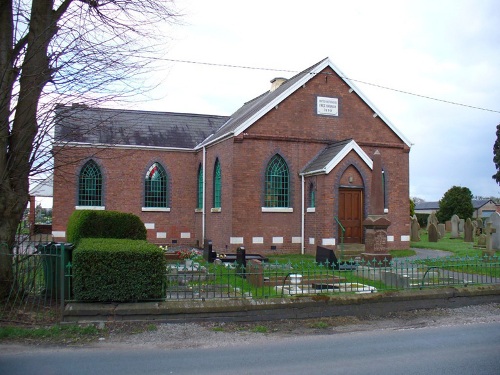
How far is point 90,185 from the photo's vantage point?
24.6 meters

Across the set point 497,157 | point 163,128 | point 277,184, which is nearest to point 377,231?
point 277,184

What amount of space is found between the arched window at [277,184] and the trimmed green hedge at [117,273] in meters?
12.7

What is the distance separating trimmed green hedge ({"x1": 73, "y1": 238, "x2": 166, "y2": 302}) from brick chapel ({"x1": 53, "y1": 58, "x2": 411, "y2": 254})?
1096cm

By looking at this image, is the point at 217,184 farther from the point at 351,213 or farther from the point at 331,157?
the point at 351,213

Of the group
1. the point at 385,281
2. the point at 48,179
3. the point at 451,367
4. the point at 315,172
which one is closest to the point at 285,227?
the point at 315,172

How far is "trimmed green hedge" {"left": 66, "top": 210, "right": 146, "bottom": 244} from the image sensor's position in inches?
460

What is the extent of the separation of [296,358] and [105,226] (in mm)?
6682

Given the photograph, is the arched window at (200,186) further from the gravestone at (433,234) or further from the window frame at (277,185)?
the gravestone at (433,234)

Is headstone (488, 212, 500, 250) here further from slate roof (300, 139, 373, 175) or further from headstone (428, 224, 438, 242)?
headstone (428, 224, 438, 242)

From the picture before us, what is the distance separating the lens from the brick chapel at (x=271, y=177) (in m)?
20.8

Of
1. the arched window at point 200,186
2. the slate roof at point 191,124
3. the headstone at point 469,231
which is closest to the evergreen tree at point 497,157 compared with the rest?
the headstone at point 469,231

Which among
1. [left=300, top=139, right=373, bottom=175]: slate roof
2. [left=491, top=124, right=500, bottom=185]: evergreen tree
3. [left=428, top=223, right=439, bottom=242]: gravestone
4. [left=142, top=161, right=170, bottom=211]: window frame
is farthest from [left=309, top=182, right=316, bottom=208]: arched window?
[left=491, top=124, right=500, bottom=185]: evergreen tree

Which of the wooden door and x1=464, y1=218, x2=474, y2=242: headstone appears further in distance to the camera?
x1=464, y1=218, x2=474, y2=242: headstone

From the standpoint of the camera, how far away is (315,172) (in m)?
20.7
